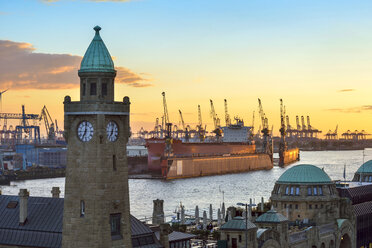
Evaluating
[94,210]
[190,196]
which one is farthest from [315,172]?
[190,196]

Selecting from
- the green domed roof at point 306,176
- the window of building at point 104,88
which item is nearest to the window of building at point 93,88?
the window of building at point 104,88

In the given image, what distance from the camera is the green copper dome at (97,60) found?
39.8 meters

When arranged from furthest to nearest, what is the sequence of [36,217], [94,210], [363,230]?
[363,230], [36,217], [94,210]

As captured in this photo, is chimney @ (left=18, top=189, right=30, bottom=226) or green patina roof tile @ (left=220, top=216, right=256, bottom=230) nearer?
chimney @ (left=18, top=189, right=30, bottom=226)

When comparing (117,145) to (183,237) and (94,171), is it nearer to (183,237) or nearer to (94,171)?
(94,171)

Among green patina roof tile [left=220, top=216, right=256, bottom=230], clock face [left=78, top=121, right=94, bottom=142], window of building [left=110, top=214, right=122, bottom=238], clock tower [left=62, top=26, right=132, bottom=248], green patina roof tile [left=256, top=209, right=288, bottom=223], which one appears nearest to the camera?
clock tower [left=62, top=26, right=132, bottom=248]

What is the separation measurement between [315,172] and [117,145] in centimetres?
4267

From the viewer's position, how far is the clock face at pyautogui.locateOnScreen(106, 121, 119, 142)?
132 ft

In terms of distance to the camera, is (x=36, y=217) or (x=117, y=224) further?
(x=36, y=217)

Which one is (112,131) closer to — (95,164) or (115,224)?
(95,164)

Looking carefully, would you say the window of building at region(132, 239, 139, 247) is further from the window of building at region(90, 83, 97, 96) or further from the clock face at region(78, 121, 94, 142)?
the window of building at region(90, 83, 97, 96)

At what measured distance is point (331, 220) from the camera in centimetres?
7706

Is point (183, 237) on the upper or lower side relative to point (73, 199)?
lower

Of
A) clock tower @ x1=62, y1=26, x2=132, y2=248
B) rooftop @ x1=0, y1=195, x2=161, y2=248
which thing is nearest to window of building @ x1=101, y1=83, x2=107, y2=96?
clock tower @ x1=62, y1=26, x2=132, y2=248
